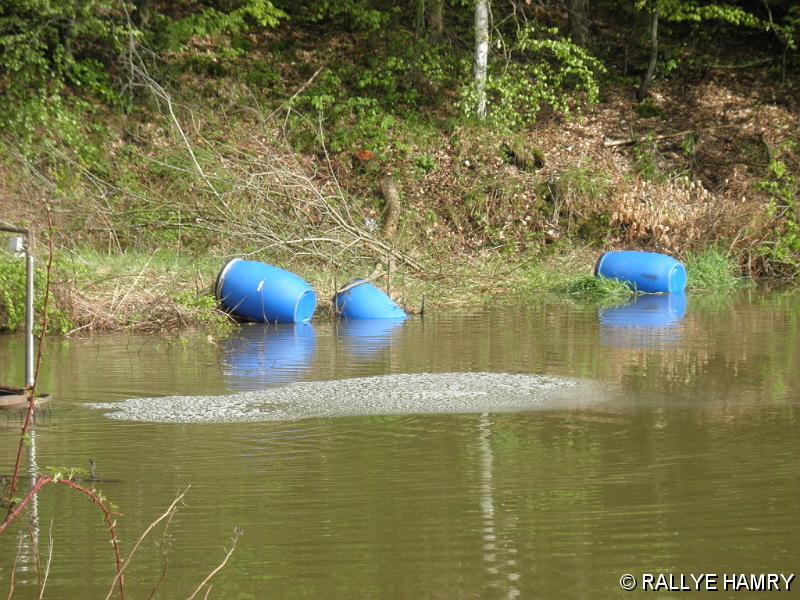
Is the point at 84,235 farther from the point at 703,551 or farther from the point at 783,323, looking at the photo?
the point at 703,551

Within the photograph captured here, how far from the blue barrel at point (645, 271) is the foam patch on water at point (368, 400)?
9.19m

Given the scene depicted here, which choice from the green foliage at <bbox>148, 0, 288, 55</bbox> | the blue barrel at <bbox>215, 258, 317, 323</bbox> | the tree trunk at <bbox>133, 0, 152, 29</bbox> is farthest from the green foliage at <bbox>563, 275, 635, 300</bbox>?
the tree trunk at <bbox>133, 0, 152, 29</bbox>

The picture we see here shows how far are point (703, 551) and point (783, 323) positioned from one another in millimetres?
10114

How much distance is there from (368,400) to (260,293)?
5913 millimetres

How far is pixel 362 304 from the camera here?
16.0m

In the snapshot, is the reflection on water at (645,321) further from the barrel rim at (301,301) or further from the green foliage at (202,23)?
the green foliage at (202,23)

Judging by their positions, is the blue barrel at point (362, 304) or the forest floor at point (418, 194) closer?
the blue barrel at point (362, 304)

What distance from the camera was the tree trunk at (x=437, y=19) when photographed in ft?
83.4

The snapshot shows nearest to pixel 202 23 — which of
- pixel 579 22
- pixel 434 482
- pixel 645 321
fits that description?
pixel 579 22

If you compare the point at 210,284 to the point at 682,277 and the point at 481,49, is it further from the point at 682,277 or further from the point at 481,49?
the point at 481,49

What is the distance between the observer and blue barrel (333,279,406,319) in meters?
16.0

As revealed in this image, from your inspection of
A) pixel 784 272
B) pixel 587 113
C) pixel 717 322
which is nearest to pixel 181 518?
pixel 717 322

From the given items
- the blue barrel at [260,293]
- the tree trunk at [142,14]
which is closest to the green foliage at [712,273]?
the blue barrel at [260,293]

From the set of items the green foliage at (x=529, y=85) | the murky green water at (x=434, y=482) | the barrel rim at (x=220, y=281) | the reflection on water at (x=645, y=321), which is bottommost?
the murky green water at (x=434, y=482)
